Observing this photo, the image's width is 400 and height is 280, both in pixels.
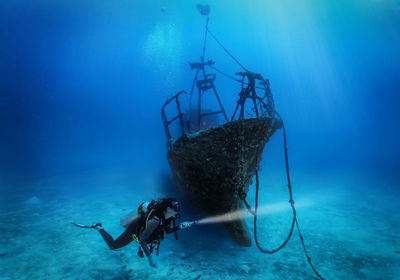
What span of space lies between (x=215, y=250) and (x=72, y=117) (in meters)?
135

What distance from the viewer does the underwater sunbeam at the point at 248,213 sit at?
652cm

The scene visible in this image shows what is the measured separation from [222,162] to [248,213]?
5430 millimetres

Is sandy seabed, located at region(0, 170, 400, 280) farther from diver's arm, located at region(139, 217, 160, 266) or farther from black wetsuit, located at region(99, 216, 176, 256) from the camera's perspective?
diver's arm, located at region(139, 217, 160, 266)

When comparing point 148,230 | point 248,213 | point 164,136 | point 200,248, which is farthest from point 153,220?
point 164,136

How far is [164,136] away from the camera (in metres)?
107

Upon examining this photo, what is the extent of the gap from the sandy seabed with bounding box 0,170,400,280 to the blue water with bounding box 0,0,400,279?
59 mm

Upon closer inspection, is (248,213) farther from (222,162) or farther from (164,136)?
(164,136)

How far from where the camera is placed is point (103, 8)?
3310 inches

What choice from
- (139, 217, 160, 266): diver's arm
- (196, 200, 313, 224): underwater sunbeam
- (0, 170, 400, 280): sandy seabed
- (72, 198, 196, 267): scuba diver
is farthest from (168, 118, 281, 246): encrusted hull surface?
(139, 217, 160, 266): diver's arm

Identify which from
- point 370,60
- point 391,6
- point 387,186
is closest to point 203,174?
point 387,186

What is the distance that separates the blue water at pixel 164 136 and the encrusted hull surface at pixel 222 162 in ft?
5.07

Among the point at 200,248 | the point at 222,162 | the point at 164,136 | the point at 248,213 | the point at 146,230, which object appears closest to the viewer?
the point at 146,230

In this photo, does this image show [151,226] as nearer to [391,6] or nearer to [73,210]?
[73,210]

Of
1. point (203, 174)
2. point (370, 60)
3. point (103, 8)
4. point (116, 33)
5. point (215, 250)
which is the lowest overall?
point (215, 250)
